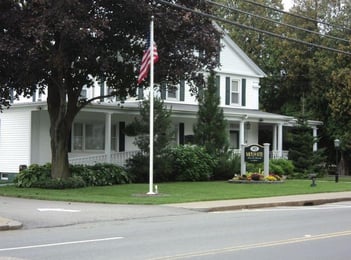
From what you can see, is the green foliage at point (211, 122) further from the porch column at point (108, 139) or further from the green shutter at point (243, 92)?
the green shutter at point (243, 92)

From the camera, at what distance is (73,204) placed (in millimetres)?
20172

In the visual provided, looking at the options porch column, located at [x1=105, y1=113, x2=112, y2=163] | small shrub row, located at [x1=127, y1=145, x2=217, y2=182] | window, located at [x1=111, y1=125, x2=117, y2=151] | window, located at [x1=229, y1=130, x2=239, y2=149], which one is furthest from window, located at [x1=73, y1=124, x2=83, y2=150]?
window, located at [x1=229, y1=130, x2=239, y2=149]

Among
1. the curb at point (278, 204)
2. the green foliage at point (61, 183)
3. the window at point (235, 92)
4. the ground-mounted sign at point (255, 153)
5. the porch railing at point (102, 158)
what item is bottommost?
the curb at point (278, 204)

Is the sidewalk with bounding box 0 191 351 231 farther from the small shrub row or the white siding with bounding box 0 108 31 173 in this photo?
the white siding with bounding box 0 108 31 173

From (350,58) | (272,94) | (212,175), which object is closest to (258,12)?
(272,94)

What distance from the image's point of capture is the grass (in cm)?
2155

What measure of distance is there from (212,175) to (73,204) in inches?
563

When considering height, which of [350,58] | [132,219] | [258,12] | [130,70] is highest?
[258,12]

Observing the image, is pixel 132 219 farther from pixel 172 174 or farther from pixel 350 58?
pixel 350 58

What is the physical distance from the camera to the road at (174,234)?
1039 cm

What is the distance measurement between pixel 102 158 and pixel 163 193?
9.07m

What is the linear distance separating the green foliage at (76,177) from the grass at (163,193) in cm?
72

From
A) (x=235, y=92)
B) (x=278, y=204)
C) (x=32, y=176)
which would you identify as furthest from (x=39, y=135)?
(x=278, y=204)

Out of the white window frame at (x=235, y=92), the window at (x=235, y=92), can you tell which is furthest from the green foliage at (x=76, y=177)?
the window at (x=235, y=92)
